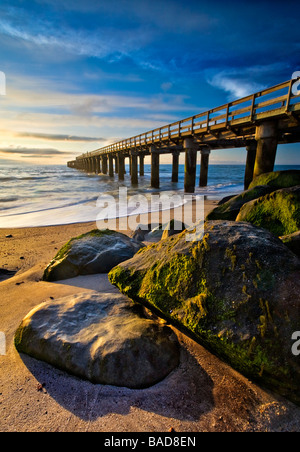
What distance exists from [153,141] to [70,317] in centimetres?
1774

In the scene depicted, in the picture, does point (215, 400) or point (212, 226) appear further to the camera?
point (212, 226)

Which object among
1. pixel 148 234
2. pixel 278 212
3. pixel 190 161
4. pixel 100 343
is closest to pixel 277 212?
pixel 278 212

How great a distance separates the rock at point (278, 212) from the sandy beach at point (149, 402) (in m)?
2.54

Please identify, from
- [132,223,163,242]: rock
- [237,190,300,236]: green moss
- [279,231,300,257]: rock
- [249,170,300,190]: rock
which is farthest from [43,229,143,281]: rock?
[249,170,300,190]: rock

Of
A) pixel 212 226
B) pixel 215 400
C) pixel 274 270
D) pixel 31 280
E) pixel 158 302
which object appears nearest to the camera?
pixel 215 400

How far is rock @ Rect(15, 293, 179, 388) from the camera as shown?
1.86 meters

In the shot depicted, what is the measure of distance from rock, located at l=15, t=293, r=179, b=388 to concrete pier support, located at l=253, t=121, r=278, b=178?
318 inches

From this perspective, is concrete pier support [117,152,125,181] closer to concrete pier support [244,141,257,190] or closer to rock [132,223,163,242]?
concrete pier support [244,141,257,190]

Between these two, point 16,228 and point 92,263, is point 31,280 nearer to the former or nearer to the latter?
point 92,263

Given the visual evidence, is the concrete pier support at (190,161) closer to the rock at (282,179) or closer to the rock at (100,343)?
the rock at (282,179)

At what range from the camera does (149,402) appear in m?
1.71

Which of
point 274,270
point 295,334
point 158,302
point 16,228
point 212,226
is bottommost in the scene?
point 16,228
